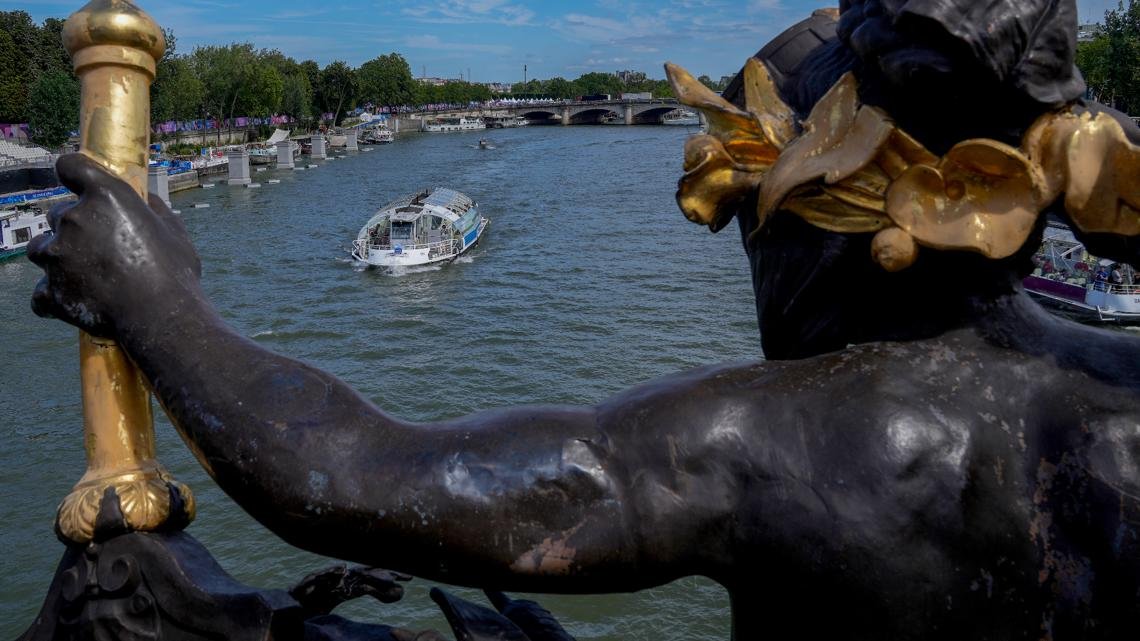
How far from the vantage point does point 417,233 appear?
27.8 m

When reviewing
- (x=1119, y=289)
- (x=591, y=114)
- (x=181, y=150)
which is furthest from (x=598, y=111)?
(x=1119, y=289)

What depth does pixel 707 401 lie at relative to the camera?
130 centimetres

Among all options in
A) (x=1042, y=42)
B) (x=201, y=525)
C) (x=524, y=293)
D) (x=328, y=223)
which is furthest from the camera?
(x=328, y=223)

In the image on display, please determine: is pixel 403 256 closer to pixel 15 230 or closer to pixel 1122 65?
pixel 15 230

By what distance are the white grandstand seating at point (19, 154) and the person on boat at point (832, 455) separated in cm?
4167

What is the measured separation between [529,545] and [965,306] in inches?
25.8

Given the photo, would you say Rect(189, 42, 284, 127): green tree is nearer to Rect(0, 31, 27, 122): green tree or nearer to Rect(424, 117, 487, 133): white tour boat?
Rect(0, 31, 27, 122): green tree

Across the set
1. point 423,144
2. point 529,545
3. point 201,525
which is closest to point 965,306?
point 529,545

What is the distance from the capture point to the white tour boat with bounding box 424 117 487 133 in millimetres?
95531

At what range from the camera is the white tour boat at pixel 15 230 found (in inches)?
1031

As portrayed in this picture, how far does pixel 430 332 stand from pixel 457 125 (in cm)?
7900

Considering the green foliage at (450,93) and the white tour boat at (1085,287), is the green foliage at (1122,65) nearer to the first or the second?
the white tour boat at (1085,287)

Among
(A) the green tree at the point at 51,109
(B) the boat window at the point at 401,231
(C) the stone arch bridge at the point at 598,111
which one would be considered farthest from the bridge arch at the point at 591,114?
(B) the boat window at the point at 401,231

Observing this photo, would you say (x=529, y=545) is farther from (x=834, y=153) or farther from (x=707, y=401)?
(x=834, y=153)
